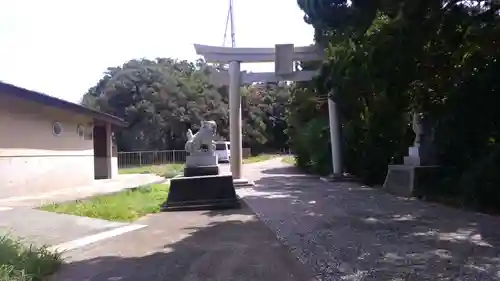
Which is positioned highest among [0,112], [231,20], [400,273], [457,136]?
[231,20]

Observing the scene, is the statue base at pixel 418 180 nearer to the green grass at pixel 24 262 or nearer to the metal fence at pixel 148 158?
the green grass at pixel 24 262

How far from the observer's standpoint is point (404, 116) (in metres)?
17.1

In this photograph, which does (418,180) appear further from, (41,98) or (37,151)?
(37,151)

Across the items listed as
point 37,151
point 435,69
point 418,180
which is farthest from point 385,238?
point 37,151

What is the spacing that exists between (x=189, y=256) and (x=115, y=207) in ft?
17.4

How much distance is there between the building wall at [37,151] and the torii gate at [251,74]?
19.1ft

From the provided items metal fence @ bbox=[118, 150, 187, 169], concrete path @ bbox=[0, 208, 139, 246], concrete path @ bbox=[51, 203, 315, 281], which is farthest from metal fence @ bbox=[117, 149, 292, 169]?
concrete path @ bbox=[51, 203, 315, 281]

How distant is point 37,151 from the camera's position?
1650 centimetres

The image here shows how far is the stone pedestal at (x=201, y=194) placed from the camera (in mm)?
12656

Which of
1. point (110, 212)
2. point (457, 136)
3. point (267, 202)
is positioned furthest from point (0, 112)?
point (457, 136)

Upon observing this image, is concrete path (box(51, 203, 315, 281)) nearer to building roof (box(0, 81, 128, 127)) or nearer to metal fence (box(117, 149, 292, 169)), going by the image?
building roof (box(0, 81, 128, 127))

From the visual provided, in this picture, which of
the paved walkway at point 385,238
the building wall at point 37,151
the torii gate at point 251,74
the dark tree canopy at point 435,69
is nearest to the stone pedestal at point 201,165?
the paved walkway at point 385,238

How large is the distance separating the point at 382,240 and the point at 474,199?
4495mm

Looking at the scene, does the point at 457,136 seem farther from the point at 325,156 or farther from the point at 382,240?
the point at 325,156
